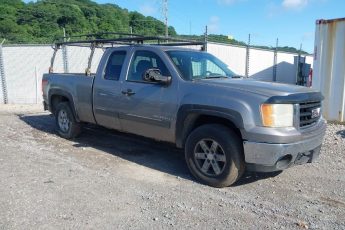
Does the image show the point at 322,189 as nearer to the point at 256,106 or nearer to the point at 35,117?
the point at 256,106

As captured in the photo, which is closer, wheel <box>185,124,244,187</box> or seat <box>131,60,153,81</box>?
wheel <box>185,124,244,187</box>

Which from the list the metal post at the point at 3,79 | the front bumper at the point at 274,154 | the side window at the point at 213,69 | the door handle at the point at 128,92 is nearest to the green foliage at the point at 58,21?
the metal post at the point at 3,79

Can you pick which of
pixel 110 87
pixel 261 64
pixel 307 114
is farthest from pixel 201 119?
pixel 261 64

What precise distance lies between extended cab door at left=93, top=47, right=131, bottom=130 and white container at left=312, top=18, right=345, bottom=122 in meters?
5.54

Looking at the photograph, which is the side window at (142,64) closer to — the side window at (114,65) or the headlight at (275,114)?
the side window at (114,65)

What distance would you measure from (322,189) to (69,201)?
10.7 feet

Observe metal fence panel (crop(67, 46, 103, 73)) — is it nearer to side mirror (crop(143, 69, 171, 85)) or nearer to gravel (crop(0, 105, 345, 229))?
gravel (crop(0, 105, 345, 229))

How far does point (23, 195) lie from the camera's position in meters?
5.07

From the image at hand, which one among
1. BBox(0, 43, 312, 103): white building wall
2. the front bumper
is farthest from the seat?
BBox(0, 43, 312, 103): white building wall

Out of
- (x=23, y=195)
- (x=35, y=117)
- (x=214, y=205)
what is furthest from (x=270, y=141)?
(x=35, y=117)

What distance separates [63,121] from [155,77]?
3.28m

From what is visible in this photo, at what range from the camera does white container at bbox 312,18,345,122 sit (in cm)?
986

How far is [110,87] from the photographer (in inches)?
271

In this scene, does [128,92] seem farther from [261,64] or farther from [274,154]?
[261,64]
